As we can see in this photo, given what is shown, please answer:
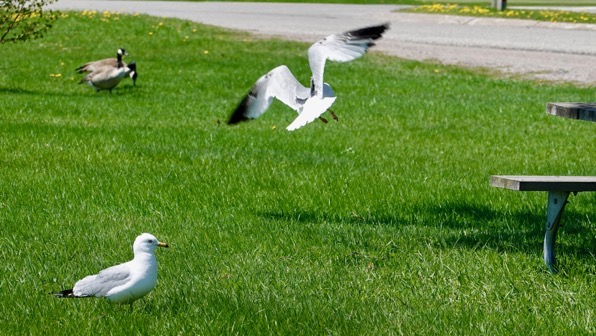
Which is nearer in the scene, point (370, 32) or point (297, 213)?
point (297, 213)

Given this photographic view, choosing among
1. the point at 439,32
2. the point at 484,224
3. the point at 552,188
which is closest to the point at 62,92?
the point at 484,224

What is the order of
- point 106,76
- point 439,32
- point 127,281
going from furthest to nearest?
point 439,32 < point 106,76 < point 127,281

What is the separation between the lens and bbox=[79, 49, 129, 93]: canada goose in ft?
54.1

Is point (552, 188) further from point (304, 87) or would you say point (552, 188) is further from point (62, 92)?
point (62, 92)

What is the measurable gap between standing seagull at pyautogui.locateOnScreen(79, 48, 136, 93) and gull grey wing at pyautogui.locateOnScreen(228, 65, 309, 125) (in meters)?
8.38

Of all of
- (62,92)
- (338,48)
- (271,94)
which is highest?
Answer: (338,48)

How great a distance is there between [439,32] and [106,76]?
12.1 m

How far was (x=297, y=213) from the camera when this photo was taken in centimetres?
843

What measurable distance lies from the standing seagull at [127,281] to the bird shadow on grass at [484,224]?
2.50m

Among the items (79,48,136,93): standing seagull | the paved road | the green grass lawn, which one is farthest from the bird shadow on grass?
the paved road

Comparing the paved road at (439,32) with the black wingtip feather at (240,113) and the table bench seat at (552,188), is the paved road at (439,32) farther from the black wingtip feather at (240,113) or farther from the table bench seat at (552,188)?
the table bench seat at (552,188)

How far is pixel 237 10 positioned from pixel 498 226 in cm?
2830

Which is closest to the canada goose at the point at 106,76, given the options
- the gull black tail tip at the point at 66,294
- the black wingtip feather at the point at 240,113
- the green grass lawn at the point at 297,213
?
the green grass lawn at the point at 297,213

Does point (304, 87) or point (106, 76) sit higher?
point (304, 87)
